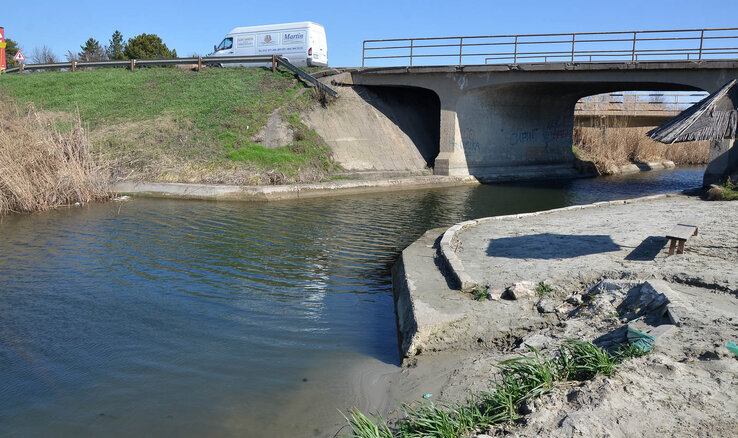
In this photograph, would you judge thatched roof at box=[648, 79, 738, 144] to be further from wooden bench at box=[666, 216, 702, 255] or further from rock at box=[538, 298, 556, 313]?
rock at box=[538, 298, 556, 313]

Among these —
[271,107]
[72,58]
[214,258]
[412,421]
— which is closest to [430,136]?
[271,107]

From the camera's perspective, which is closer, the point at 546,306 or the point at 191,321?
the point at 546,306

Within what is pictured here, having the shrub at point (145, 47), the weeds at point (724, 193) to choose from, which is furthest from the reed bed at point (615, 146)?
the shrub at point (145, 47)

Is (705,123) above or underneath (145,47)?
underneath

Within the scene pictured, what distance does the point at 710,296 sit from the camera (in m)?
7.02

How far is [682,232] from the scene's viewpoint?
9.11m

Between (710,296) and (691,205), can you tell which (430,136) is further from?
(710,296)

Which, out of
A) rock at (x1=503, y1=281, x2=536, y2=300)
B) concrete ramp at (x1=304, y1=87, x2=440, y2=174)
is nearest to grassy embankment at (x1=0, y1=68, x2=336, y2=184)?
concrete ramp at (x1=304, y1=87, x2=440, y2=174)

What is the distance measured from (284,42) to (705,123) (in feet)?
88.3

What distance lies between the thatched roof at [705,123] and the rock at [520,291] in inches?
151

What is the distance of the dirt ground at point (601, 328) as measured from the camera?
4.18m

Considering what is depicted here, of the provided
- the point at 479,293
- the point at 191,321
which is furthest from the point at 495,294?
the point at 191,321

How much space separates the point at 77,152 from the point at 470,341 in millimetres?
15258

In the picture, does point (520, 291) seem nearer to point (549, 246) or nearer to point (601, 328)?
point (601, 328)
